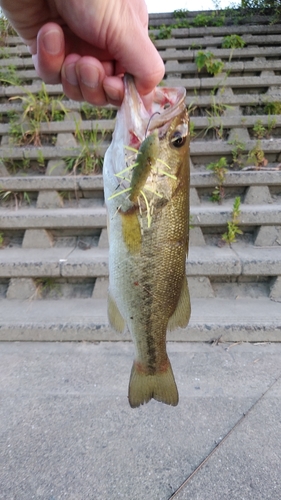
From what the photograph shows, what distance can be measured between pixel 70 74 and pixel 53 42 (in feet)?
0.44

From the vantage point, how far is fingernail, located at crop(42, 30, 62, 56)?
4.31ft

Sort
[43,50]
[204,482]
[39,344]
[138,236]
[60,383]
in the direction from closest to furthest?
[138,236]
[43,50]
[204,482]
[60,383]
[39,344]

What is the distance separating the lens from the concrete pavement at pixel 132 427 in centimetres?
182

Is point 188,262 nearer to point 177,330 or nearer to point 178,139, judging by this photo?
point 177,330

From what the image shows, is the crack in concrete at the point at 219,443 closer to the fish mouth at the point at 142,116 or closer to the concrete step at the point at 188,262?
the concrete step at the point at 188,262

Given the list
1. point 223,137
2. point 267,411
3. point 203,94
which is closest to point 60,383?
point 267,411

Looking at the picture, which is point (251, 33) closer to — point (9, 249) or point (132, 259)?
point (9, 249)

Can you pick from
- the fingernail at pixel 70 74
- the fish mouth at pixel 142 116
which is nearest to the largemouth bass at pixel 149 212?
the fish mouth at pixel 142 116

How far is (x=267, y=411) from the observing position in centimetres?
221

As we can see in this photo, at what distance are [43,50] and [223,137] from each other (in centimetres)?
304

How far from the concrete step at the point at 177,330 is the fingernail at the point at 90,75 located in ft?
6.34

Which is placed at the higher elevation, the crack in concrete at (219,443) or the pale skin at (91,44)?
the pale skin at (91,44)

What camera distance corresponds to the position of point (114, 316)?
150 cm

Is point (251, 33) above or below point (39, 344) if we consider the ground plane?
above
